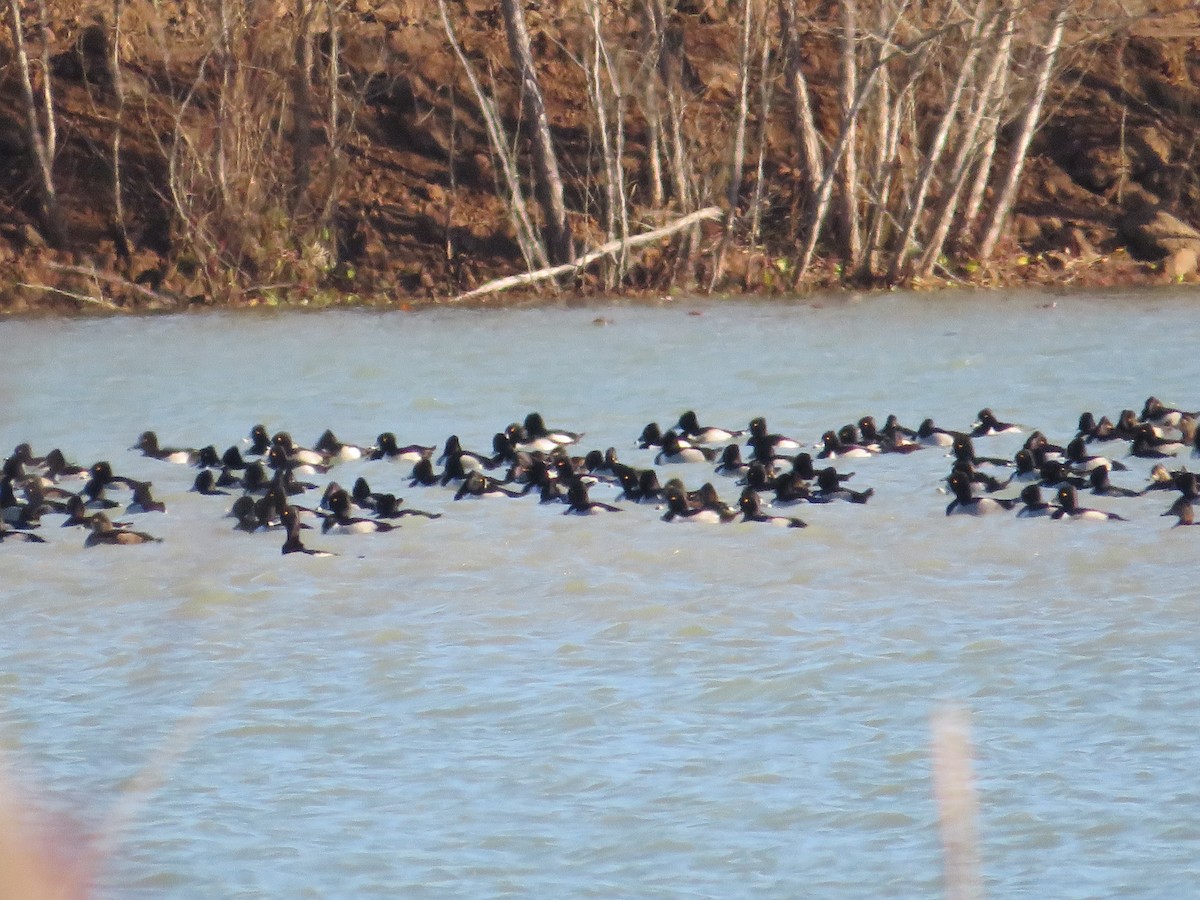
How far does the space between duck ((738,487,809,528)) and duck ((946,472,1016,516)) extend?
0.76 meters

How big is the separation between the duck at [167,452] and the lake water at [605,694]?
181 mm

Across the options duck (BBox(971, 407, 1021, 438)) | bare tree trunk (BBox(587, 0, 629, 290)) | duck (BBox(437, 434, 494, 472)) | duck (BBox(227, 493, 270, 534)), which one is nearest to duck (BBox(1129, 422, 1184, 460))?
duck (BBox(971, 407, 1021, 438))

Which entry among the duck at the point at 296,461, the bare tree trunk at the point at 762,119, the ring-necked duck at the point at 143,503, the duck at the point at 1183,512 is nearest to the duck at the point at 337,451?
the duck at the point at 296,461

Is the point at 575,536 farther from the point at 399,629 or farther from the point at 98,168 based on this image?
the point at 98,168

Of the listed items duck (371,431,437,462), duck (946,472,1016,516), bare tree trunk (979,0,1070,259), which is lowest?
duck (371,431,437,462)

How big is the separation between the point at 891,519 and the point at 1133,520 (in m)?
1.12

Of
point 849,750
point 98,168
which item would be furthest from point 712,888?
point 98,168

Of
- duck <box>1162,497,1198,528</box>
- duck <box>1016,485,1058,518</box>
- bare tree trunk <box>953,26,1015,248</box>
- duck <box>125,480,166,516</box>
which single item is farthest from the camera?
bare tree trunk <box>953,26,1015,248</box>

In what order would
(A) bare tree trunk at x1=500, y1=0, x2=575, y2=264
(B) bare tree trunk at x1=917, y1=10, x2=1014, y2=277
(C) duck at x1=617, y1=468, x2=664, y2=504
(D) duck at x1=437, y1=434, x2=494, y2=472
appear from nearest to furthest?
(C) duck at x1=617, y1=468, x2=664, y2=504 < (D) duck at x1=437, y1=434, x2=494, y2=472 < (B) bare tree trunk at x1=917, y1=10, x2=1014, y2=277 < (A) bare tree trunk at x1=500, y1=0, x2=575, y2=264

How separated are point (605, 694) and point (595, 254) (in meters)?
16.0

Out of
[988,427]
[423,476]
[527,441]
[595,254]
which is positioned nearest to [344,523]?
[423,476]

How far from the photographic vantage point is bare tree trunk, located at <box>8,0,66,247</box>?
22156mm

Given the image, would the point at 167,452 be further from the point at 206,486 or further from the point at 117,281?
the point at 117,281

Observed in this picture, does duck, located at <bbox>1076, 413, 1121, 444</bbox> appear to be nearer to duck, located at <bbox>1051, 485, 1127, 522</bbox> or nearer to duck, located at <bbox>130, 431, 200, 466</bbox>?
duck, located at <bbox>1051, 485, 1127, 522</bbox>
